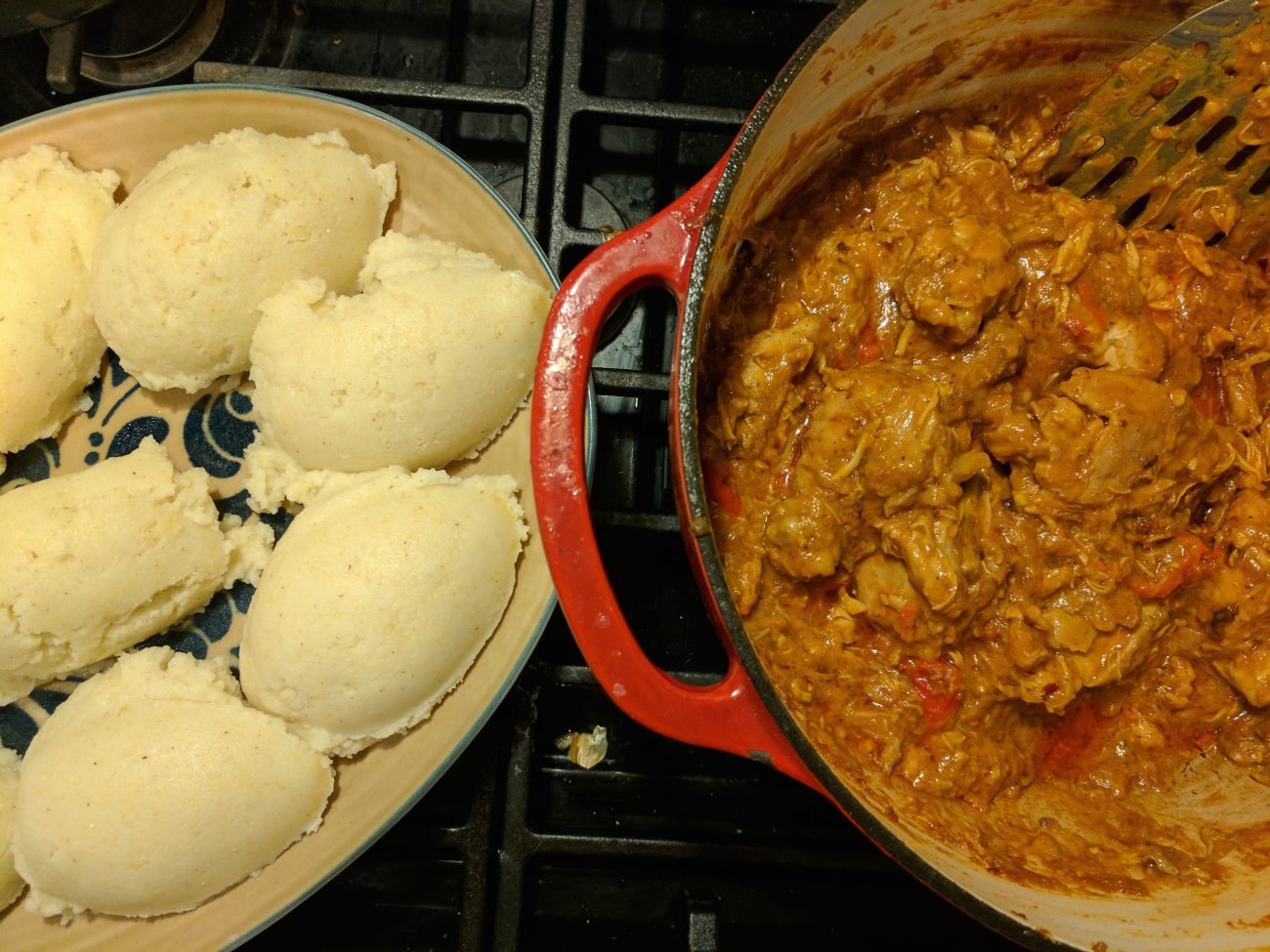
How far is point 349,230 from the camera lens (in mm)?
1207

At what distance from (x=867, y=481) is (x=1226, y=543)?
511 millimetres

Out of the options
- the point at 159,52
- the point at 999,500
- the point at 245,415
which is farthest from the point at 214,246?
the point at 999,500

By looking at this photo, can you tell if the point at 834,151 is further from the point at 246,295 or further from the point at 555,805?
the point at 555,805

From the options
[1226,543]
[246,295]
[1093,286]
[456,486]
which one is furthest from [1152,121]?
[246,295]

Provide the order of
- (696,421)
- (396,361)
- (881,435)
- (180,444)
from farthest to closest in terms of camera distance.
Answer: (180,444) < (396,361) < (881,435) < (696,421)

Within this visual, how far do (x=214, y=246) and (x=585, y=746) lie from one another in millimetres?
853

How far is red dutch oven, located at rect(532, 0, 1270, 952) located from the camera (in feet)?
2.72

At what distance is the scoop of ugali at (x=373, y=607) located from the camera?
1.07 meters

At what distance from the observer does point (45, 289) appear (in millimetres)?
1167

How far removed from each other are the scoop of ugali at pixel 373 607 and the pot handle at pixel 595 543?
0.25 m

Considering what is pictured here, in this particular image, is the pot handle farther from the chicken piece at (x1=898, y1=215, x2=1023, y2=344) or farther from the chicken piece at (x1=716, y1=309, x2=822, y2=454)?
the chicken piece at (x1=898, y1=215, x2=1023, y2=344)

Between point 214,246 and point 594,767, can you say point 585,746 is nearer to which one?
point 594,767

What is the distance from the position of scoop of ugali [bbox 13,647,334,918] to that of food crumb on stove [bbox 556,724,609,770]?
34 centimetres

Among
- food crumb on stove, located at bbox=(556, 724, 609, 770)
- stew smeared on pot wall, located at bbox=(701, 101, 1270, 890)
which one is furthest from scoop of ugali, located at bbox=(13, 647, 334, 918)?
stew smeared on pot wall, located at bbox=(701, 101, 1270, 890)
